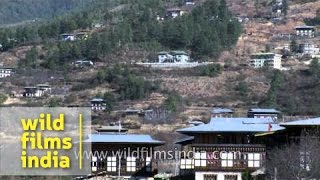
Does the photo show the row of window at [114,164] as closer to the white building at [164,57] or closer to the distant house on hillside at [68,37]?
the white building at [164,57]

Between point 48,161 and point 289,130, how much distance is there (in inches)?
Result: 459

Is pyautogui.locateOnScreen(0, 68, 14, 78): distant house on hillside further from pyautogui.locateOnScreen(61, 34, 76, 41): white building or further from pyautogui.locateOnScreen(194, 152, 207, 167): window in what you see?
pyautogui.locateOnScreen(194, 152, 207, 167): window

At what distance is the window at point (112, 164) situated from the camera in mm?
42875

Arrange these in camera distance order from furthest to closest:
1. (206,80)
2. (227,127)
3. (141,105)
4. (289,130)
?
(206,80), (141,105), (227,127), (289,130)

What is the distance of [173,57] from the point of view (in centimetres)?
10500

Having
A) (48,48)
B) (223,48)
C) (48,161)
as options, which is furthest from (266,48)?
(48,161)

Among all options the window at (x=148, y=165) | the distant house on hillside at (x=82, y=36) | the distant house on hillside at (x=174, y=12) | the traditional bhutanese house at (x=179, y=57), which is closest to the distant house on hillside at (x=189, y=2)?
the distant house on hillside at (x=174, y=12)

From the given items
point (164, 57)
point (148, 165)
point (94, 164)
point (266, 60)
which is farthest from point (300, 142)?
point (164, 57)

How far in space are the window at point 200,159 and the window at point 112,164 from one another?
4.49 metres

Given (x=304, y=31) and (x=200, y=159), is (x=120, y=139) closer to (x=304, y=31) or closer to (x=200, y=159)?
(x=200, y=159)

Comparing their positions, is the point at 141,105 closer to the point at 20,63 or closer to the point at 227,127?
the point at 20,63

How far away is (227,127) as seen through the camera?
39.9 meters

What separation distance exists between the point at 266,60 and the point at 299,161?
226 feet

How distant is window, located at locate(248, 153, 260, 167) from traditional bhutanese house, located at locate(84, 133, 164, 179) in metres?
5.20
